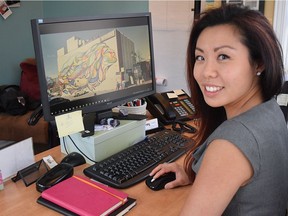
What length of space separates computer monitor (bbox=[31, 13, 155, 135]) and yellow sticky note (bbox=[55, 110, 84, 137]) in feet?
0.09

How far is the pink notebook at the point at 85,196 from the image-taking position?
1.00 meters

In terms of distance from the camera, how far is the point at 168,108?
6.01 ft

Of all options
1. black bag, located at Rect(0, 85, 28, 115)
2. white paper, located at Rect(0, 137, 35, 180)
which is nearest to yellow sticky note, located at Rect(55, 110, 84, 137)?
white paper, located at Rect(0, 137, 35, 180)

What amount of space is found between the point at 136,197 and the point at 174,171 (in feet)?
0.63

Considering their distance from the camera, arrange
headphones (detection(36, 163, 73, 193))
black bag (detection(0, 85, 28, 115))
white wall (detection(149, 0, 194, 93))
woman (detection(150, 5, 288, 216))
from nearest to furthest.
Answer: woman (detection(150, 5, 288, 216))
headphones (detection(36, 163, 73, 193))
white wall (detection(149, 0, 194, 93))
black bag (detection(0, 85, 28, 115))

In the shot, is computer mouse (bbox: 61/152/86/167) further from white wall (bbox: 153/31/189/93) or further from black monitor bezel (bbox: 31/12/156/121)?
white wall (bbox: 153/31/189/93)

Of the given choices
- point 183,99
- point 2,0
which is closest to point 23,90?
point 2,0

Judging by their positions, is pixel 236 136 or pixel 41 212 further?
pixel 41 212

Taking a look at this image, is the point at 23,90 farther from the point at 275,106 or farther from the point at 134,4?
the point at 275,106

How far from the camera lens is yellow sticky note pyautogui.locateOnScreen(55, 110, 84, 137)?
1250 millimetres

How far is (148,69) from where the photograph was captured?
162 cm

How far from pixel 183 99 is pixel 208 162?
1.15 meters

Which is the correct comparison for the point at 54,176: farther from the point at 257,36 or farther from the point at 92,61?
the point at 257,36

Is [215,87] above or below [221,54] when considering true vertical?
below
